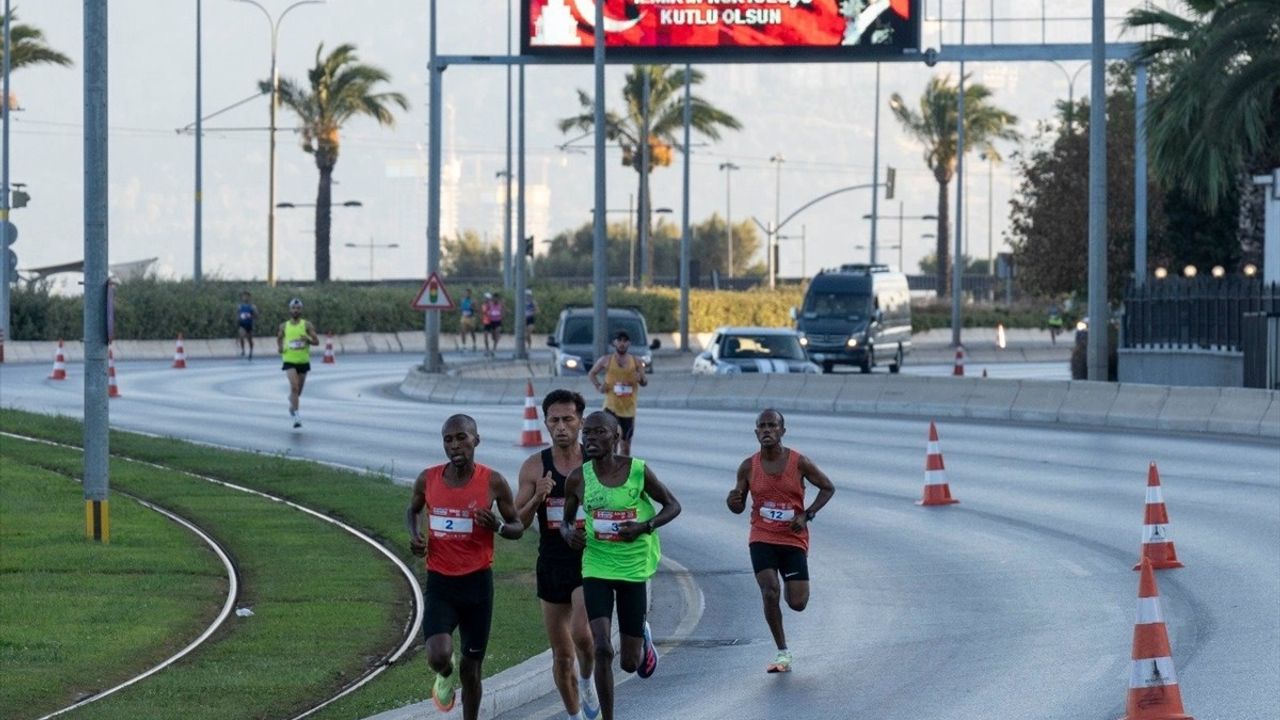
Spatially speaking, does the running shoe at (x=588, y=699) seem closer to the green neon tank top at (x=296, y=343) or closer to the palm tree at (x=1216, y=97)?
the green neon tank top at (x=296, y=343)

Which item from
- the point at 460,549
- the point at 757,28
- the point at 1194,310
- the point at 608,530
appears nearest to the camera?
the point at 460,549

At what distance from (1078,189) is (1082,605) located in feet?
151

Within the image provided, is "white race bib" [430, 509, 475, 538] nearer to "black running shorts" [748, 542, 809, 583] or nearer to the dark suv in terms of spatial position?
"black running shorts" [748, 542, 809, 583]

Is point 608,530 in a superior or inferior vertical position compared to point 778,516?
superior

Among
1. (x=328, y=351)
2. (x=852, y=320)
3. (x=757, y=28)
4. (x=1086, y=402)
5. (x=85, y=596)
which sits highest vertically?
(x=757, y=28)

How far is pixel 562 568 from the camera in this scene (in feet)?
33.9

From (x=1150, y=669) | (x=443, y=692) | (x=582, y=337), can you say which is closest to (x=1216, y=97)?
(x=582, y=337)

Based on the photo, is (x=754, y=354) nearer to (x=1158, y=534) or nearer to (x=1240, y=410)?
(x=1240, y=410)

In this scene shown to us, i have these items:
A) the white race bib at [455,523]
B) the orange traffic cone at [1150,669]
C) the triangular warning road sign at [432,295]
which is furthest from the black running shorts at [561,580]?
the triangular warning road sign at [432,295]

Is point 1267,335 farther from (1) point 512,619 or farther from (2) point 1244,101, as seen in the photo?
(1) point 512,619

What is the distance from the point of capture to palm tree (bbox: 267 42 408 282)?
81.1 meters

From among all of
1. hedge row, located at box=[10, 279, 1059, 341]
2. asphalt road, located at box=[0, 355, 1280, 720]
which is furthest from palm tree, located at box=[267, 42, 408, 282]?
asphalt road, located at box=[0, 355, 1280, 720]

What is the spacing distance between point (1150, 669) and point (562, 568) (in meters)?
2.69

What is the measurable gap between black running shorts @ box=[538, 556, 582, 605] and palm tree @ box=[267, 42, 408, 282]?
234ft
